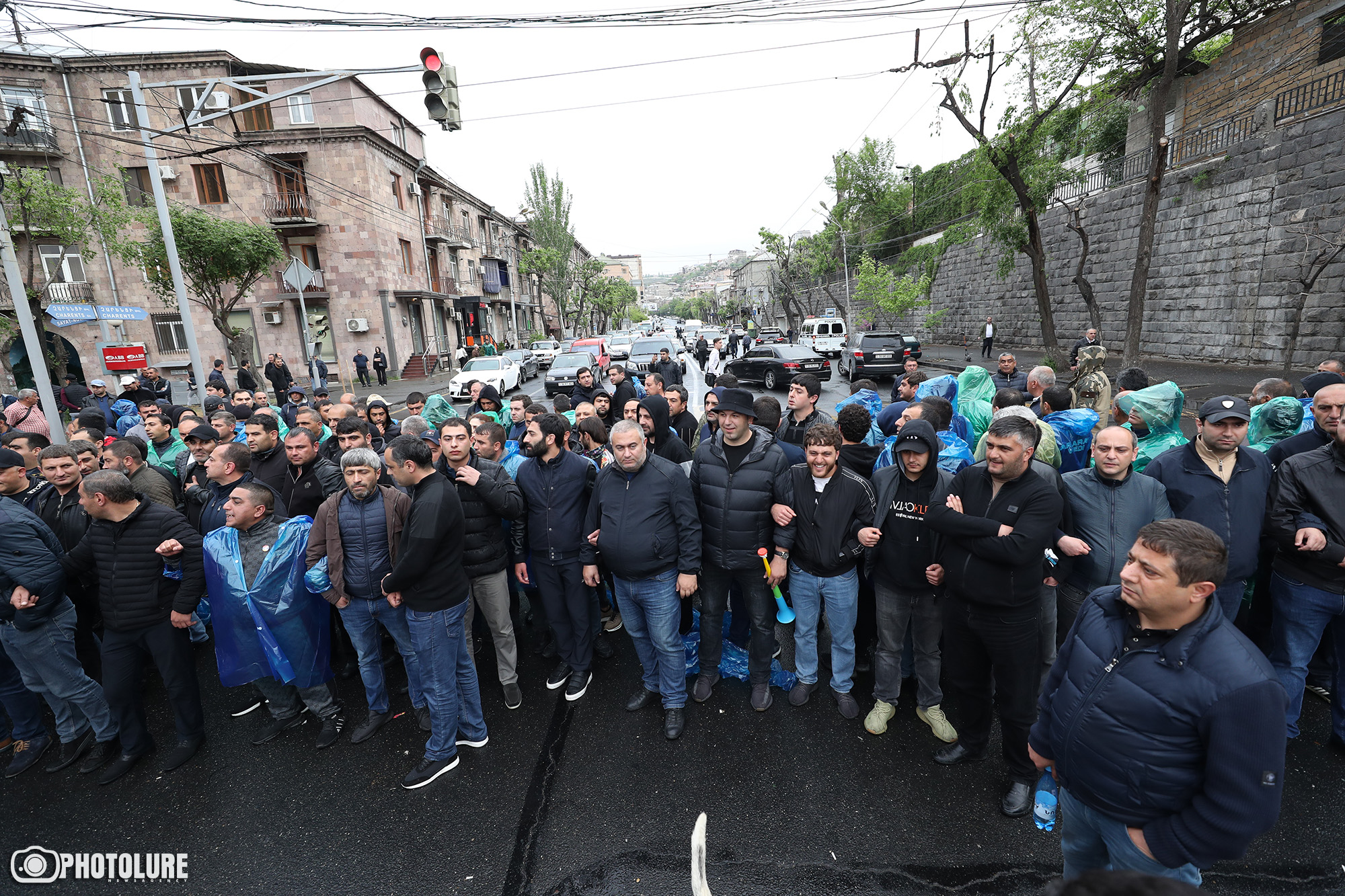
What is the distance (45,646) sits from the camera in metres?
3.71

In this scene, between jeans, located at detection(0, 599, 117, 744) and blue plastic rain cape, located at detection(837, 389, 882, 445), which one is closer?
jeans, located at detection(0, 599, 117, 744)

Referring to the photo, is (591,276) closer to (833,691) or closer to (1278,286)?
(1278,286)

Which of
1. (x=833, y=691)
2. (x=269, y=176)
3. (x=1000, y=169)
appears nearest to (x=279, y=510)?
(x=833, y=691)

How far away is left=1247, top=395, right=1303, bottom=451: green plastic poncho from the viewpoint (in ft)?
14.0

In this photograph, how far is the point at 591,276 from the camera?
→ 62.7 metres

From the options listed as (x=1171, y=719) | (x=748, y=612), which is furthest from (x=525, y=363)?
(x=1171, y=719)

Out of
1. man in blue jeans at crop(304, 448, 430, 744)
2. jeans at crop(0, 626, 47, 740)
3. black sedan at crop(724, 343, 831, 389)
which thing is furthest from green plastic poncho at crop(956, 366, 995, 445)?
black sedan at crop(724, 343, 831, 389)

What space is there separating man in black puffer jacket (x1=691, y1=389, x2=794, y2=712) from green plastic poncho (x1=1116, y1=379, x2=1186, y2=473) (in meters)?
2.74

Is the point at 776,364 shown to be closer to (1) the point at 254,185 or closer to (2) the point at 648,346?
(2) the point at 648,346

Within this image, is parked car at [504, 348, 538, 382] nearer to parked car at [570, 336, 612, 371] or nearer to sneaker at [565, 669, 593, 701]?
parked car at [570, 336, 612, 371]

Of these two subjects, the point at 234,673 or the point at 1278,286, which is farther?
the point at 1278,286

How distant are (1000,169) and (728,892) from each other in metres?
16.4

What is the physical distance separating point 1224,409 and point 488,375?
20208 millimetres

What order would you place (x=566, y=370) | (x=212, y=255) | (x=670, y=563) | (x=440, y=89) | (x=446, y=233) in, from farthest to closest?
(x=446, y=233) → (x=566, y=370) → (x=212, y=255) → (x=440, y=89) → (x=670, y=563)
